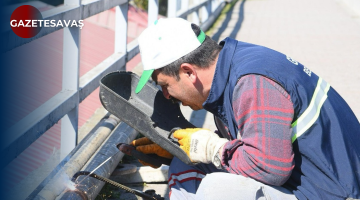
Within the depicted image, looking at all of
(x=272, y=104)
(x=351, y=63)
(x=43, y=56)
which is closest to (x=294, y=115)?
(x=272, y=104)

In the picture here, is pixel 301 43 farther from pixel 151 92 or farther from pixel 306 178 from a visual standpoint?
pixel 306 178

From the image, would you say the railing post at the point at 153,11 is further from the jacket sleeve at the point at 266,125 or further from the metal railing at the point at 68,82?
the jacket sleeve at the point at 266,125

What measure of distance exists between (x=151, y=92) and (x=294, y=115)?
4.25ft

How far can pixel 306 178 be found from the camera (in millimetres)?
2494

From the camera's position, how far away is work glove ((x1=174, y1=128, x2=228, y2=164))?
8.51 ft

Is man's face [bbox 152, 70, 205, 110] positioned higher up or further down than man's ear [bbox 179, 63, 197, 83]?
further down

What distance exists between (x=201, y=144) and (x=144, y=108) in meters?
0.95

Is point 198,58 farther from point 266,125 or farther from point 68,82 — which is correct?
point 68,82

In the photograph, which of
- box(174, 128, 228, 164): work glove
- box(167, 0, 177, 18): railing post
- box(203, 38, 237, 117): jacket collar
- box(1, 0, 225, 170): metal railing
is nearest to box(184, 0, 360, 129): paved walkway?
box(1, 0, 225, 170): metal railing

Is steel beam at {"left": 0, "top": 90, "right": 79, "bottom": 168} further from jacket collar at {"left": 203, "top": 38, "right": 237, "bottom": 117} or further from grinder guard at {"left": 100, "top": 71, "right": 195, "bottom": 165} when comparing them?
jacket collar at {"left": 203, "top": 38, "right": 237, "bottom": 117}

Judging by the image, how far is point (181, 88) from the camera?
263 cm

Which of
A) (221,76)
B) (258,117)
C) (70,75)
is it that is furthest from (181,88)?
(70,75)

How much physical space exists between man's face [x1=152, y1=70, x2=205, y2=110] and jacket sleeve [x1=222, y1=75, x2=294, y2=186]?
0.30 metres

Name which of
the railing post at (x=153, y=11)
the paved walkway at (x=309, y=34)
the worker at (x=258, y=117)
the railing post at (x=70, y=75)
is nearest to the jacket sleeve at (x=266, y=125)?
the worker at (x=258, y=117)
